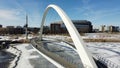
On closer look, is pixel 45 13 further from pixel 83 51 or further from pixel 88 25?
pixel 88 25

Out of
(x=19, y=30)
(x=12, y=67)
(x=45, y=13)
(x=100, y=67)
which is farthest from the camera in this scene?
(x=19, y=30)

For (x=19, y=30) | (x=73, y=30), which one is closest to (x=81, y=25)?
(x=19, y=30)

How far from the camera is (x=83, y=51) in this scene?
10.7m

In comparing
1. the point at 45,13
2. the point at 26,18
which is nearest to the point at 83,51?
the point at 45,13

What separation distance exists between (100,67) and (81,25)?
106440 mm

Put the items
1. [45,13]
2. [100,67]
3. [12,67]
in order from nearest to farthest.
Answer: [100,67], [12,67], [45,13]

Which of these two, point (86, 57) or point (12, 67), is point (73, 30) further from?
Answer: point (12, 67)

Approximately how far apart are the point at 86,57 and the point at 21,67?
5787 millimetres

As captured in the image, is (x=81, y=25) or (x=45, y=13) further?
(x=81, y=25)

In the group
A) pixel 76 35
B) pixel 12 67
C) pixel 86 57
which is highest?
pixel 76 35

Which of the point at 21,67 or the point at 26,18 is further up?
the point at 26,18

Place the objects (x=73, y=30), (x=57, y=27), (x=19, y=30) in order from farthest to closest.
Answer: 1. (x=57, y=27)
2. (x=19, y=30)
3. (x=73, y=30)

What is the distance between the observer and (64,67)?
1175cm

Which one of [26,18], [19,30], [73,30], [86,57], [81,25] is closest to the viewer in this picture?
[86,57]
